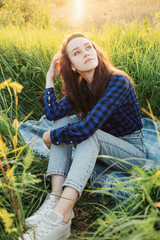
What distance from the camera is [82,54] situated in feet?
6.16

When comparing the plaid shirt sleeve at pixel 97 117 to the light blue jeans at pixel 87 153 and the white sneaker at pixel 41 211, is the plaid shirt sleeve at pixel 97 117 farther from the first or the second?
the white sneaker at pixel 41 211

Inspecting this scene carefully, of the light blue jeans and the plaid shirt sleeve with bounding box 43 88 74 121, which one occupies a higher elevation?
the plaid shirt sleeve with bounding box 43 88 74 121

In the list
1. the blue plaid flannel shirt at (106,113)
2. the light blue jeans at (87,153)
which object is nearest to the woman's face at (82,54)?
the blue plaid flannel shirt at (106,113)

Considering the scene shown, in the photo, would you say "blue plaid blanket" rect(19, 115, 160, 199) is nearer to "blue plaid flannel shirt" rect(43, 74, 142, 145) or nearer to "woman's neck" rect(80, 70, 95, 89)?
"blue plaid flannel shirt" rect(43, 74, 142, 145)

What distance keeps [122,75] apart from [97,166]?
712 millimetres

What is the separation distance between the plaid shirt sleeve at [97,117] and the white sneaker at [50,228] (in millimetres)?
492

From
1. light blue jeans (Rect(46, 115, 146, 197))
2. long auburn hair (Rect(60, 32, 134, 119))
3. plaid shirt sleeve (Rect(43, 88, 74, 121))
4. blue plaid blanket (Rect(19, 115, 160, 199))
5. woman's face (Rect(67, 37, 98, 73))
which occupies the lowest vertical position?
blue plaid blanket (Rect(19, 115, 160, 199))

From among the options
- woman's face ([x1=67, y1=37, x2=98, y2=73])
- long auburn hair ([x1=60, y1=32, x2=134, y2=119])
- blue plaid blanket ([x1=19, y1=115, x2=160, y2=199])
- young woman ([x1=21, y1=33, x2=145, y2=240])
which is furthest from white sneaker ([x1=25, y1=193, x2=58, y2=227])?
woman's face ([x1=67, y1=37, x2=98, y2=73])

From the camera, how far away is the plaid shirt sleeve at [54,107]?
208 centimetres

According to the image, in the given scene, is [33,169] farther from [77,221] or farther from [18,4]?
[18,4]

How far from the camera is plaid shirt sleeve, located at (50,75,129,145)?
64.3 inches

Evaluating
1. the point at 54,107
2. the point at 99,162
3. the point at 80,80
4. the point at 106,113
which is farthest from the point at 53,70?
the point at 99,162

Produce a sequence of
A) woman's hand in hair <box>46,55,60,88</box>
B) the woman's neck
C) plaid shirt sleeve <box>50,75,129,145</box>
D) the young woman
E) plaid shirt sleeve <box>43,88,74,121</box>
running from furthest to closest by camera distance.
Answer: woman's hand in hair <box>46,55,60,88</box> → plaid shirt sleeve <box>43,88,74,121</box> → the woman's neck → plaid shirt sleeve <box>50,75,129,145</box> → the young woman

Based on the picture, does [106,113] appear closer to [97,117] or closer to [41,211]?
[97,117]
